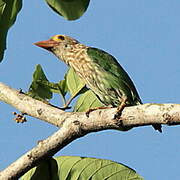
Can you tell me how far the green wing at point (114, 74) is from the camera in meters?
3.57

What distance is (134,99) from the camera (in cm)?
344

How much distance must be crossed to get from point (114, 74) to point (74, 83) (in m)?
0.67

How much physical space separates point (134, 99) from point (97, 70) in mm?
514

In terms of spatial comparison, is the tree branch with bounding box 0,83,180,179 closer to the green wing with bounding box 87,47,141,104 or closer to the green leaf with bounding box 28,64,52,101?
the green leaf with bounding box 28,64,52,101

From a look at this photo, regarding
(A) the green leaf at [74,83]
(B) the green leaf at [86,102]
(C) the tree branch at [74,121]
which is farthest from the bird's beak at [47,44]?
(C) the tree branch at [74,121]

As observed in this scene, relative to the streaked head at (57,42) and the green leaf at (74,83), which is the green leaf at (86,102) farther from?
the streaked head at (57,42)

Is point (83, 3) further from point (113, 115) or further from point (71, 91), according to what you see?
point (113, 115)

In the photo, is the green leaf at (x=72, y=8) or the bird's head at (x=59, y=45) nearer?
the green leaf at (x=72, y=8)

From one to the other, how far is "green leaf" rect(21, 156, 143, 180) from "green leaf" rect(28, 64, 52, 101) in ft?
1.74

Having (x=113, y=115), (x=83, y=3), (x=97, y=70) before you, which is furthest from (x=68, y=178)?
(x=97, y=70)

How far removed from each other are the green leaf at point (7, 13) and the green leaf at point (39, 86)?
0.98ft

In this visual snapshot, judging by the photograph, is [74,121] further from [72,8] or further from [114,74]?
[114,74]

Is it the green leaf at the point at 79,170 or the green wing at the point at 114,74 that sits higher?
the green wing at the point at 114,74

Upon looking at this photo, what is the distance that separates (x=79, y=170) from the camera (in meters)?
2.51
